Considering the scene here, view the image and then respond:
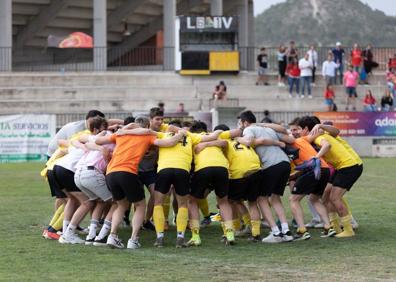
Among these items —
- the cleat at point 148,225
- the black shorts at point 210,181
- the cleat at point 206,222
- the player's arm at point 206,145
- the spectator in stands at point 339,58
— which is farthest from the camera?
the spectator in stands at point 339,58

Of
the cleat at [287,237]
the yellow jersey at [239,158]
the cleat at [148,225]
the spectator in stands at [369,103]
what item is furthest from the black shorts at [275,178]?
the spectator in stands at [369,103]

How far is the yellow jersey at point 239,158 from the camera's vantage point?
45.2ft

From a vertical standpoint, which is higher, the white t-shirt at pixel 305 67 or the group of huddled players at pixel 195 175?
the white t-shirt at pixel 305 67

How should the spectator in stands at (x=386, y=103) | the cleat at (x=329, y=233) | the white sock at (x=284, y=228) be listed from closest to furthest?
the white sock at (x=284, y=228) → the cleat at (x=329, y=233) → the spectator in stands at (x=386, y=103)

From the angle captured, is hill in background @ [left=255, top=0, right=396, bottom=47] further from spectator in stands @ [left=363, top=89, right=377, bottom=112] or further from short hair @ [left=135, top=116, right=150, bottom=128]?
short hair @ [left=135, top=116, right=150, bottom=128]

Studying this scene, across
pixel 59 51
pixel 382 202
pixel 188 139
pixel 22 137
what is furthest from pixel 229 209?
pixel 59 51

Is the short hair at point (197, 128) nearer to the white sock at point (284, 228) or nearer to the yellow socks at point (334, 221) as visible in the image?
the white sock at point (284, 228)

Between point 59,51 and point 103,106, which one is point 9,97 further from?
point 59,51

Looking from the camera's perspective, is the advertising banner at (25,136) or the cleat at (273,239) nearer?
the cleat at (273,239)

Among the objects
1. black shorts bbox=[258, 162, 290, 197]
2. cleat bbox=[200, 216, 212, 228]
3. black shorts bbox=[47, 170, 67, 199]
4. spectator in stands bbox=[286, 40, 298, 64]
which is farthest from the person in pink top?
black shorts bbox=[47, 170, 67, 199]

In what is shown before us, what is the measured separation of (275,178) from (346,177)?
1251 mm

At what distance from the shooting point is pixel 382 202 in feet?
62.0

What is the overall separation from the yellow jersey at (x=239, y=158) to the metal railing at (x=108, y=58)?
30850 mm

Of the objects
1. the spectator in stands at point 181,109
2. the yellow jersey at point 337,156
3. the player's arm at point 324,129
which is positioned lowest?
the yellow jersey at point 337,156
